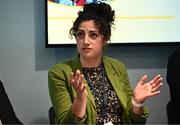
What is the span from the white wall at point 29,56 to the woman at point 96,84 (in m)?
0.51

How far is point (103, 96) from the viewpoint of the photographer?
1.79m

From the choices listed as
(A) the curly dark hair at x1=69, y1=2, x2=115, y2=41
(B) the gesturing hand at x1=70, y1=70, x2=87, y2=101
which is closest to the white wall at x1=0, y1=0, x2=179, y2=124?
(A) the curly dark hair at x1=69, y1=2, x2=115, y2=41

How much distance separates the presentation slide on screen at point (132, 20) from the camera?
223 cm

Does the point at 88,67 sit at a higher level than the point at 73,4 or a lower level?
lower

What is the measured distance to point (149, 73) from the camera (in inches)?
96.6

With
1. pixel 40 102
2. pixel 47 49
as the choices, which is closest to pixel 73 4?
pixel 47 49

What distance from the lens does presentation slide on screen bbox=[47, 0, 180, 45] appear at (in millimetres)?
2227

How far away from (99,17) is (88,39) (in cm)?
17

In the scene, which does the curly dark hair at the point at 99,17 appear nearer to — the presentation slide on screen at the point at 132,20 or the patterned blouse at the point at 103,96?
the patterned blouse at the point at 103,96

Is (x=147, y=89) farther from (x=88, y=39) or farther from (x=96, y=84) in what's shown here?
(x=88, y=39)

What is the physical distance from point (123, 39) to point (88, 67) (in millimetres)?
542

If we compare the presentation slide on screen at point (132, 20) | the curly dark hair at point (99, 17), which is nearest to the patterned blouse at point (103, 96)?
the curly dark hair at point (99, 17)

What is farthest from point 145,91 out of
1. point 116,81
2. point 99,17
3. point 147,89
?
point 99,17

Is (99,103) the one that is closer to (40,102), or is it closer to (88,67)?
(88,67)
